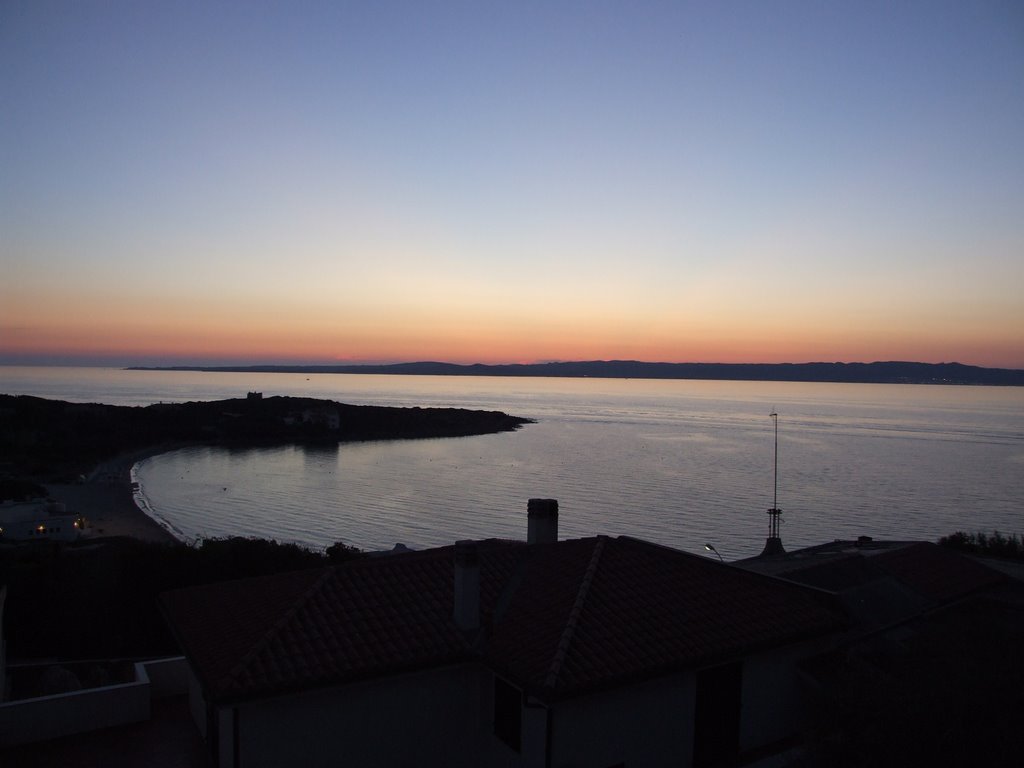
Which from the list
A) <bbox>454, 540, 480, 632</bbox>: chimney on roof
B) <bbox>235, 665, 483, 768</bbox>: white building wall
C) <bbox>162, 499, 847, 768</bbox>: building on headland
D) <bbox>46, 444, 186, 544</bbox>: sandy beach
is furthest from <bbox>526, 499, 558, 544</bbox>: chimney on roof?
<bbox>46, 444, 186, 544</bbox>: sandy beach

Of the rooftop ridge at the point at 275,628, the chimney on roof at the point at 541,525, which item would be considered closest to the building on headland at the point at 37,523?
the chimney on roof at the point at 541,525

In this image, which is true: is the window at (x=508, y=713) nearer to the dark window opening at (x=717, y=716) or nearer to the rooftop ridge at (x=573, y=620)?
the rooftop ridge at (x=573, y=620)

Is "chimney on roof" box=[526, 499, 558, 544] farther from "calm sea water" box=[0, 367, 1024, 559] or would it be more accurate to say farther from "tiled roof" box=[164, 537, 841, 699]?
"calm sea water" box=[0, 367, 1024, 559]

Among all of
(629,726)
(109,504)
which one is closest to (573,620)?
(629,726)

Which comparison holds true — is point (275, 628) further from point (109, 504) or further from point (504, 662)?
point (109, 504)

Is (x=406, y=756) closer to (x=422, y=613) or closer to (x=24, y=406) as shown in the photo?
(x=422, y=613)

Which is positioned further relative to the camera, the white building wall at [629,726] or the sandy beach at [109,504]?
the sandy beach at [109,504]
